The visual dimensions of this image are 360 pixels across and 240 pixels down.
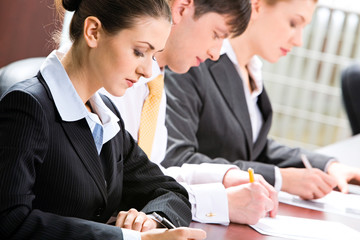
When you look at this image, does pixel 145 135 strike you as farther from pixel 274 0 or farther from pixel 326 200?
pixel 274 0

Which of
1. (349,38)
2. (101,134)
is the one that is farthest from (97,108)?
(349,38)

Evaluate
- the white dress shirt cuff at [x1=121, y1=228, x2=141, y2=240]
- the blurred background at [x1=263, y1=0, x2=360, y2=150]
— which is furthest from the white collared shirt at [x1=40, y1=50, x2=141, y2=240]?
the blurred background at [x1=263, y1=0, x2=360, y2=150]

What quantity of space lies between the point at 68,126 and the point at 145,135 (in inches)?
24.8

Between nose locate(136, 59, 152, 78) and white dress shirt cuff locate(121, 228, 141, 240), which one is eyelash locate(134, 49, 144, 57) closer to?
nose locate(136, 59, 152, 78)

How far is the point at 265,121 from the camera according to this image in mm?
2629

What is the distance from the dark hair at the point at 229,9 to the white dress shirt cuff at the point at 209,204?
54 centimetres

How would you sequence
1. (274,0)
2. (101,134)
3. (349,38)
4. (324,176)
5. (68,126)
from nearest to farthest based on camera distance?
Result: (68,126), (101,134), (324,176), (274,0), (349,38)

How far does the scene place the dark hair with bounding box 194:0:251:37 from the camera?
189 cm

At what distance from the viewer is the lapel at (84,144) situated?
125 cm

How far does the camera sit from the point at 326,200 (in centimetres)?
213

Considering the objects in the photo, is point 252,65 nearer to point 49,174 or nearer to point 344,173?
point 344,173

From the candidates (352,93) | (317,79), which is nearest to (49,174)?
(352,93)

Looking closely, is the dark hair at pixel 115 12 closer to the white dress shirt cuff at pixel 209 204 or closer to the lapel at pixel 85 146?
the lapel at pixel 85 146

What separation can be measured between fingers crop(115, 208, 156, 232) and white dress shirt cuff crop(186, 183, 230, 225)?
283 millimetres
